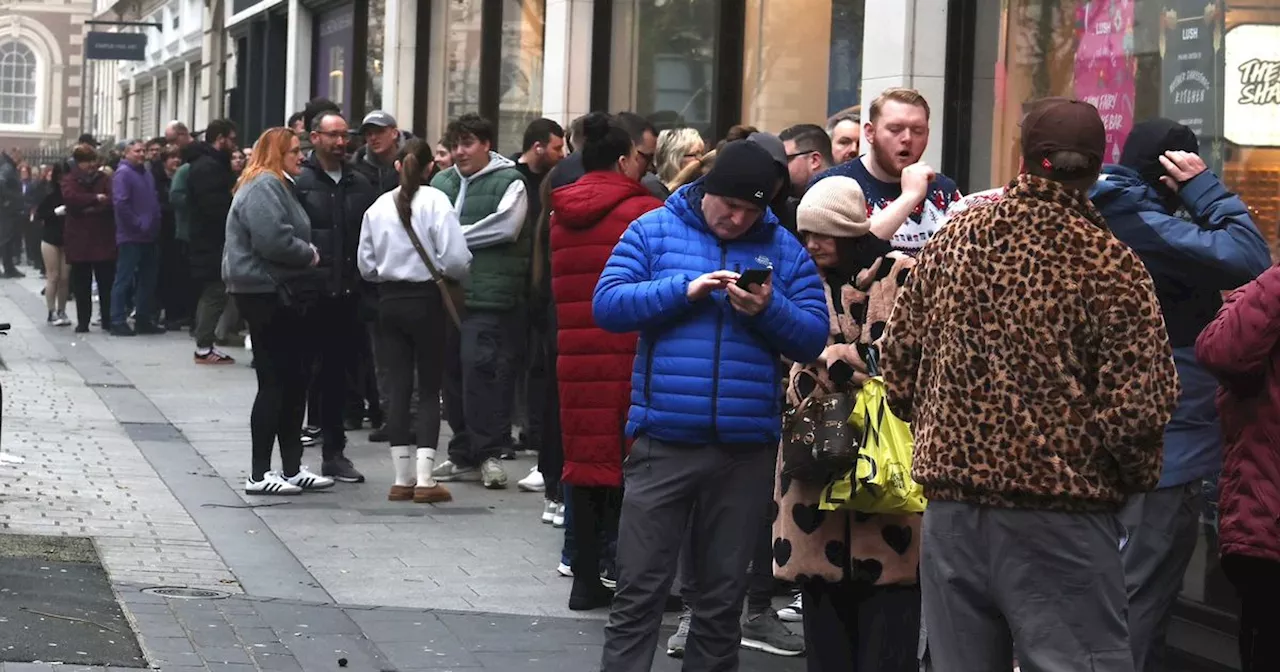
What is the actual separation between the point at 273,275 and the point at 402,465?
1.24m

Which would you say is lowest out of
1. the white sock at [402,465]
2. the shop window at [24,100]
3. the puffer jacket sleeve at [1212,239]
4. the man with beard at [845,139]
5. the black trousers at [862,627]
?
the white sock at [402,465]

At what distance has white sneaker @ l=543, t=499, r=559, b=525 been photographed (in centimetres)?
1028

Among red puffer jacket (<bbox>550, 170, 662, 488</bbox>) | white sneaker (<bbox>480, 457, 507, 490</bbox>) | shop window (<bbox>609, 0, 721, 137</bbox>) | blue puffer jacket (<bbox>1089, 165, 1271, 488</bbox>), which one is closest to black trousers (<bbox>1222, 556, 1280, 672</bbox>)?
blue puffer jacket (<bbox>1089, 165, 1271, 488</bbox>)

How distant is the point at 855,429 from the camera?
235 inches

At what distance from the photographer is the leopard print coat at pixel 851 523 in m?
6.07

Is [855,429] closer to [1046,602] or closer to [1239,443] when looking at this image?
[1239,443]

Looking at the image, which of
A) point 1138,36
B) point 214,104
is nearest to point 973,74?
point 1138,36

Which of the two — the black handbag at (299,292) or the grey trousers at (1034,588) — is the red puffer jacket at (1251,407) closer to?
the grey trousers at (1034,588)

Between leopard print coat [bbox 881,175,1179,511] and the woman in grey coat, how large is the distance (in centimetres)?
651

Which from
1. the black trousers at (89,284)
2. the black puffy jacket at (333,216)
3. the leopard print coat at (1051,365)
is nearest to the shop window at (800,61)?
the black puffy jacket at (333,216)

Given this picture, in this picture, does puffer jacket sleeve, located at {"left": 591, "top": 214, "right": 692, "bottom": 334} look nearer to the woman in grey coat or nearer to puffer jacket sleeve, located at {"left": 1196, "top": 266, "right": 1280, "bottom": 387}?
puffer jacket sleeve, located at {"left": 1196, "top": 266, "right": 1280, "bottom": 387}

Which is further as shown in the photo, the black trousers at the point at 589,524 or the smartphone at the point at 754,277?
the black trousers at the point at 589,524

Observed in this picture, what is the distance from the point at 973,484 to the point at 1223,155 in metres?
3.67

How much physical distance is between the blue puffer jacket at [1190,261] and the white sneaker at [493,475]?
589 centimetres
